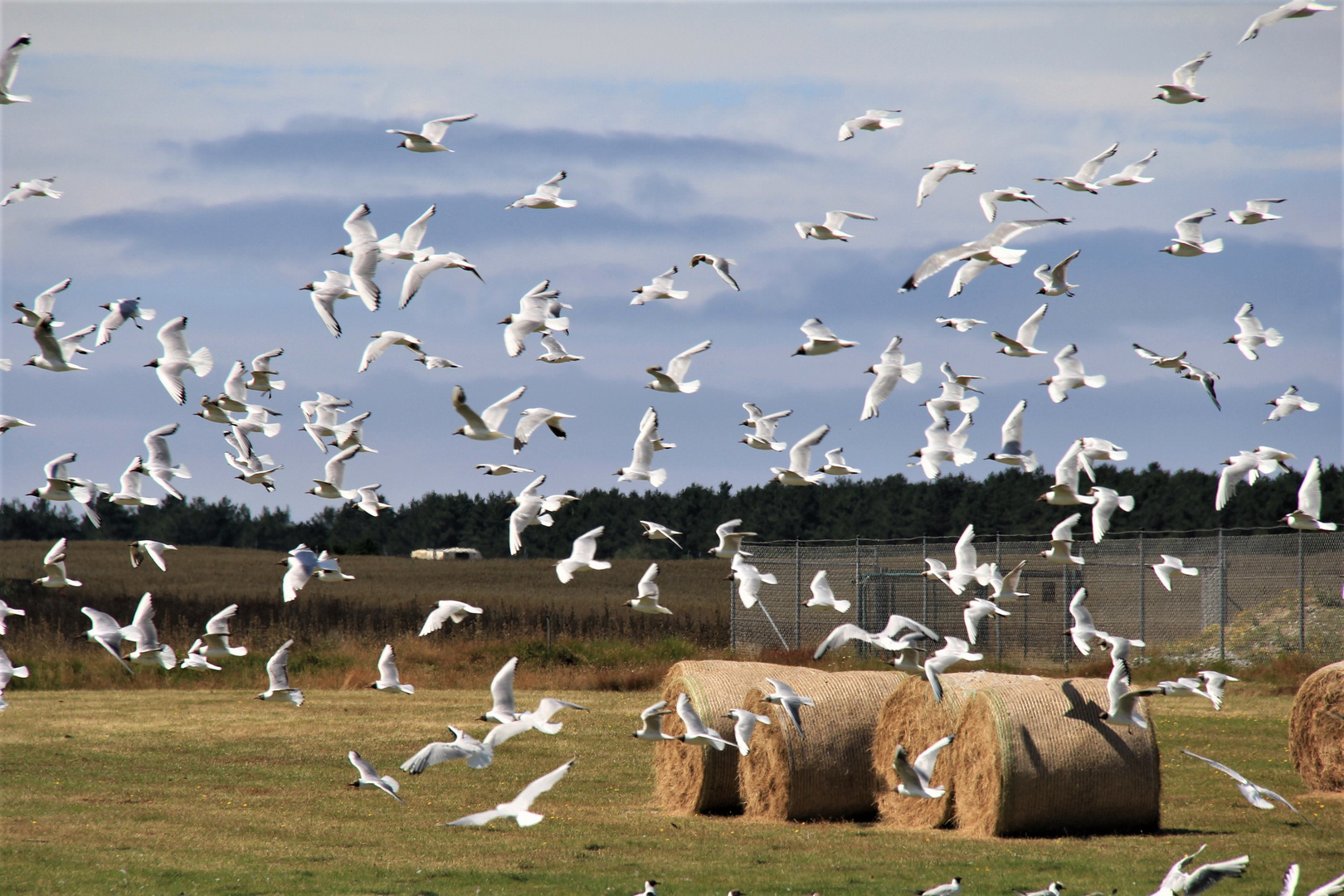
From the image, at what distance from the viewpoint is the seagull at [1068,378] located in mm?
13609

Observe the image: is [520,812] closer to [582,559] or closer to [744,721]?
[582,559]

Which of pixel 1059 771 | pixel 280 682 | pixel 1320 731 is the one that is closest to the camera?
pixel 1059 771

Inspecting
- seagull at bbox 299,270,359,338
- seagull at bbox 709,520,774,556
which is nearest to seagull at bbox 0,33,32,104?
seagull at bbox 299,270,359,338

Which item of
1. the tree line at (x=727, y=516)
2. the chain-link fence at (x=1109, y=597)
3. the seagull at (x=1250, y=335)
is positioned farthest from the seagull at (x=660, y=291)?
the tree line at (x=727, y=516)

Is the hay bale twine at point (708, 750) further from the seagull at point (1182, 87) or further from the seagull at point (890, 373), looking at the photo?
the seagull at point (1182, 87)

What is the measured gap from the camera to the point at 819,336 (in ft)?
44.5

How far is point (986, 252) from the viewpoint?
1318 cm

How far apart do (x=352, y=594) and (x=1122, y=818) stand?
52.8 meters

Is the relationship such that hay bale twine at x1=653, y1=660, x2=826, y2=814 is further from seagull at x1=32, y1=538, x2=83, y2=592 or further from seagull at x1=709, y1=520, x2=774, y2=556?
seagull at x1=32, y1=538, x2=83, y2=592

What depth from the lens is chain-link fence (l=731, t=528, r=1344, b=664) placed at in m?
29.8

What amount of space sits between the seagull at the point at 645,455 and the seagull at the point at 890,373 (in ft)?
7.26

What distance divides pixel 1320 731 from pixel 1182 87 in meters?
8.03

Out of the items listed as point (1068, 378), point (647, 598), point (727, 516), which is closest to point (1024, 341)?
point (1068, 378)

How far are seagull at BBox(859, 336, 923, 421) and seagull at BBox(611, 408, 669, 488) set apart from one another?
2.21 metres
